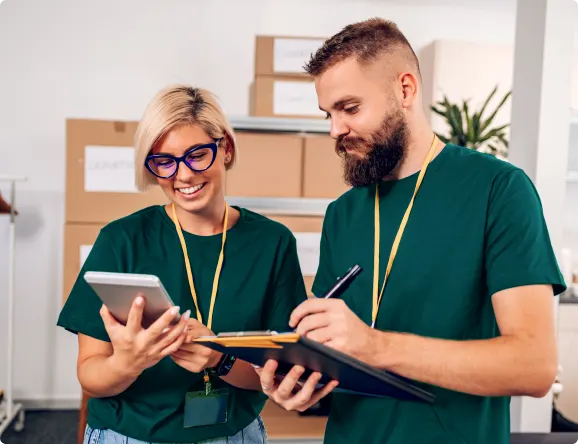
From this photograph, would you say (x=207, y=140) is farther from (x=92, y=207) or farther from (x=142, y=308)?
(x=92, y=207)

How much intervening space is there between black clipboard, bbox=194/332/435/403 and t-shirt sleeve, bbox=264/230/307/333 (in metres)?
0.29

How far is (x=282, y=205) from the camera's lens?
8.22 feet

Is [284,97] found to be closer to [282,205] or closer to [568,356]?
[282,205]

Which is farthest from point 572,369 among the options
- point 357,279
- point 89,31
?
point 89,31

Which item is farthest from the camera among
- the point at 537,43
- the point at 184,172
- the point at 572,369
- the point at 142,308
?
the point at 572,369

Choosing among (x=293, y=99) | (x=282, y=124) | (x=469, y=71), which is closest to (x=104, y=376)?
(x=282, y=124)

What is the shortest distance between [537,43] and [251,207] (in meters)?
1.30

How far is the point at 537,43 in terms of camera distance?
1.97 meters

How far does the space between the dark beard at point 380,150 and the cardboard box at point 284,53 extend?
61.7 inches

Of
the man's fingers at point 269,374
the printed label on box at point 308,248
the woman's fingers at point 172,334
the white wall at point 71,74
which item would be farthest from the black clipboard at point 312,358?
the white wall at point 71,74

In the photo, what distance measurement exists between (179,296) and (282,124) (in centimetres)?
152

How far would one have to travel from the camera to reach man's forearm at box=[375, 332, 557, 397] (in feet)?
2.70

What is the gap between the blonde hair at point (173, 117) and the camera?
1.15 meters

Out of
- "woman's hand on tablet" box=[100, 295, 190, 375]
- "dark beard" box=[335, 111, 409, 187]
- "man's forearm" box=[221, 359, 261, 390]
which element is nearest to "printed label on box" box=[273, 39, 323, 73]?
"dark beard" box=[335, 111, 409, 187]
